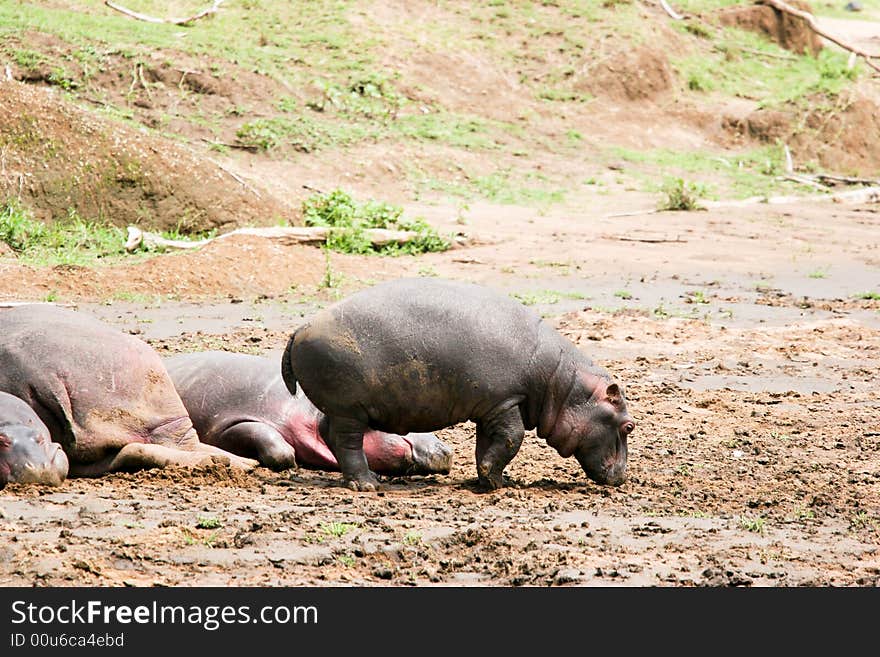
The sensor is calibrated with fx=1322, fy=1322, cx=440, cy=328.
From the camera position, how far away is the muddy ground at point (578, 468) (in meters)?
4.98

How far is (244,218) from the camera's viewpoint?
14.2 m

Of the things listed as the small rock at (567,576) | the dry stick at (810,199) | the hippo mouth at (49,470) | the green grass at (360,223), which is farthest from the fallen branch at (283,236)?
the small rock at (567,576)

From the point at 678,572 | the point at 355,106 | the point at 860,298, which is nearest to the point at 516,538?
the point at 678,572

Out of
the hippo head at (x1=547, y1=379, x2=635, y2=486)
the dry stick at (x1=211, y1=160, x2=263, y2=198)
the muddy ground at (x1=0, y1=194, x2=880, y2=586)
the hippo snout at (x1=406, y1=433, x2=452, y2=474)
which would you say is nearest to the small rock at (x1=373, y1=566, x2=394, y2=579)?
the muddy ground at (x1=0, y1=194, x2=880, y2=586)

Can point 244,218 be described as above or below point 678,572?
below

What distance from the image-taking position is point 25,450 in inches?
235

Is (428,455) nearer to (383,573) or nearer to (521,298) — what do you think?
(383,573)

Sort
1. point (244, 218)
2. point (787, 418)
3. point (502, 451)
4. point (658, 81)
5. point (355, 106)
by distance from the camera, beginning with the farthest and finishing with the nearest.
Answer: point (658, 81) < point (355, 106) < point (244, 218) < point (787, 418) < point (502, 451)

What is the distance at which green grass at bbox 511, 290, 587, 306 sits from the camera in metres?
12.0

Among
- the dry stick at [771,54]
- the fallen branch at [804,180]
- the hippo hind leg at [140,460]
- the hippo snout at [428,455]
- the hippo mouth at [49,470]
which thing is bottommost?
the fallen branch at [804,180]

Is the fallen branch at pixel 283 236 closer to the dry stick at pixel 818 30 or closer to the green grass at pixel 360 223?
the green grass at pixel 360 223

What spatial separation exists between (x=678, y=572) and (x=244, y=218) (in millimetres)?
9912

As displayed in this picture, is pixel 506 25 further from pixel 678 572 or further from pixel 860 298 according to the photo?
pixel 678 572

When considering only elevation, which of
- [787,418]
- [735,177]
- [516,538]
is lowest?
[735,177]
